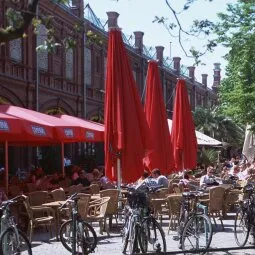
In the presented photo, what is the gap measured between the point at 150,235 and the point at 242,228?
2001 mm

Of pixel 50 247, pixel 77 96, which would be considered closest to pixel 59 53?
pixel 77 96

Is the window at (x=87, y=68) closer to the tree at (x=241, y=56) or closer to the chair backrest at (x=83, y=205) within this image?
the tree at (x=241, y=56)

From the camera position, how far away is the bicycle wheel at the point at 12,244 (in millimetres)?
8344

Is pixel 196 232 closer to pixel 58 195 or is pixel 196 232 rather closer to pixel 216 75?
pixel 58 195

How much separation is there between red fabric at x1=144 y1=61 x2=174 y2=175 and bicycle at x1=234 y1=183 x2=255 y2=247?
3465mm

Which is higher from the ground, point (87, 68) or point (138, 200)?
point (87, 68)

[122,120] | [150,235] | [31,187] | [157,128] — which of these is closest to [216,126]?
[157,128]

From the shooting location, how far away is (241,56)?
25.3 metres

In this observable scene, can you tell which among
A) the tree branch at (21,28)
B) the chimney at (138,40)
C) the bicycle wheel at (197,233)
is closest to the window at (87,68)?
the chimney at (138,40)

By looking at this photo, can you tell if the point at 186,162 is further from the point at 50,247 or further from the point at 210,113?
the point at 210,113

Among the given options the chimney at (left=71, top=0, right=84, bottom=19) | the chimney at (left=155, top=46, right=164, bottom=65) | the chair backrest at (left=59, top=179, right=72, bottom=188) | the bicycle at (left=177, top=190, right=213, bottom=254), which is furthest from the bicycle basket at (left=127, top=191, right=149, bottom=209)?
the chimney at (left=155, top=46, right=164, bottom=65)

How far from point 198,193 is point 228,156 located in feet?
173

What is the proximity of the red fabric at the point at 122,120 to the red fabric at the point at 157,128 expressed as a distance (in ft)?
3.28

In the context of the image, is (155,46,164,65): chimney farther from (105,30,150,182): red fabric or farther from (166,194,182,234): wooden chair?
(166,194,182,234): wooden chair
